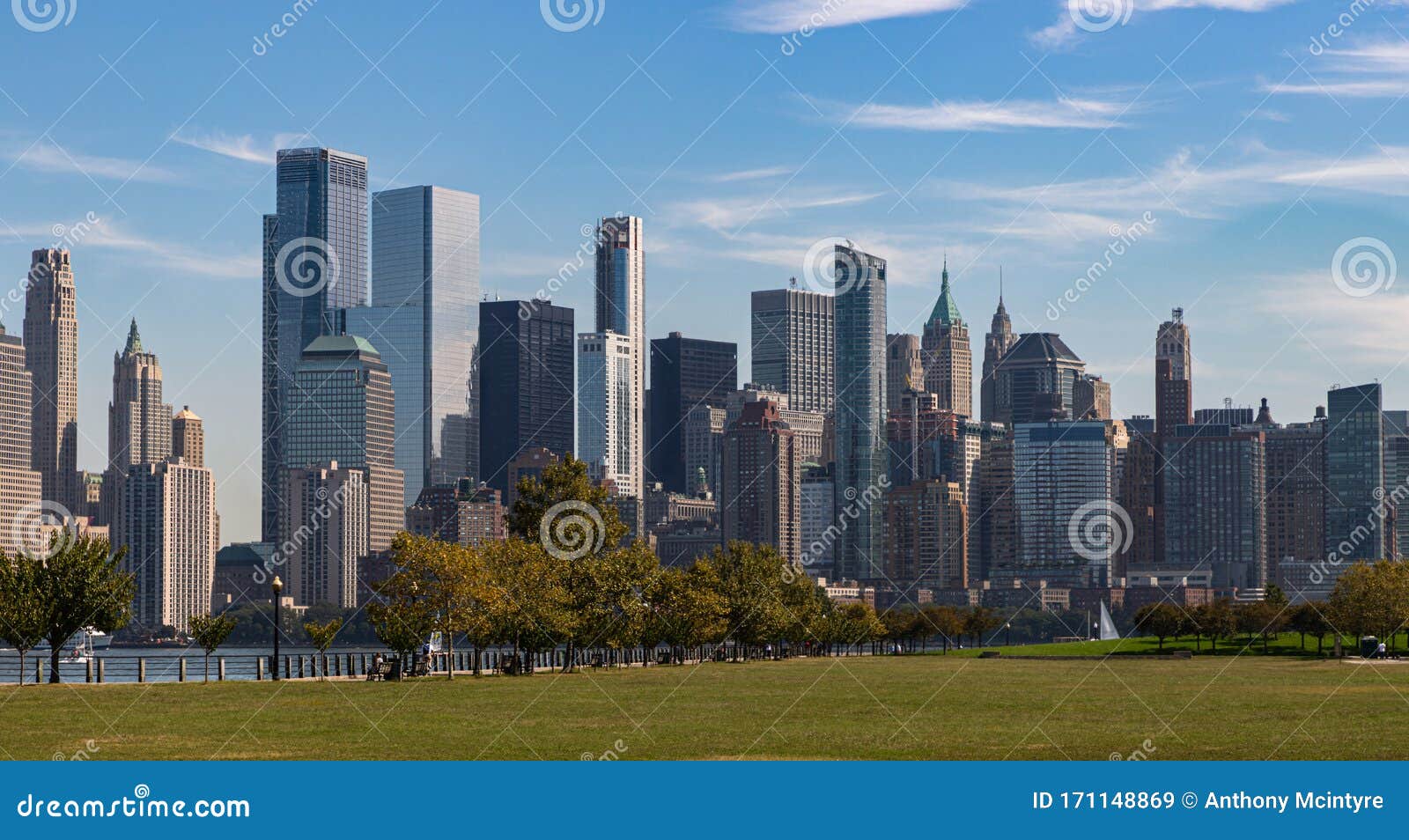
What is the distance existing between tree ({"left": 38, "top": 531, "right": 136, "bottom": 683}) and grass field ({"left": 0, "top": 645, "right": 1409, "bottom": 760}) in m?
7.07

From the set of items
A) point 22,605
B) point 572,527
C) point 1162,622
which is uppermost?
point 572,527

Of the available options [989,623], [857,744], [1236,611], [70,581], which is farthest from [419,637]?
[989,623]

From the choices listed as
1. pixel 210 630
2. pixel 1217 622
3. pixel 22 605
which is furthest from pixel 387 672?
pixel 1217 622

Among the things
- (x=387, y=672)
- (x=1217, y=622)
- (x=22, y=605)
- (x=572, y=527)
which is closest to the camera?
(x=22, y=605)

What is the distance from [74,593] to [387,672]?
12.2 meters

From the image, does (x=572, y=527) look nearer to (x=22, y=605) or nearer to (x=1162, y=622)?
(x=22, y=605)

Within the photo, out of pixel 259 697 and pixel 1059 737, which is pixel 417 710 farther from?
pixel 1059 737

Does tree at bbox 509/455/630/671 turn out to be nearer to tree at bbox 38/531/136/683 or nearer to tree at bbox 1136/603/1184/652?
tree at bbox 38/531/136/683

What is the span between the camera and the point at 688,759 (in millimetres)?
29703

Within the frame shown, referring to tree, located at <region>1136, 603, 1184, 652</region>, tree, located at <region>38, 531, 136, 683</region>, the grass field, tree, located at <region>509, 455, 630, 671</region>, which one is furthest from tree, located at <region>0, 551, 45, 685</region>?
tree, located at <region>1136, 603, 1184, 652</region>

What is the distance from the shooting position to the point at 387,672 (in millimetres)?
66562

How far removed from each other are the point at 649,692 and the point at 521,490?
32376mm

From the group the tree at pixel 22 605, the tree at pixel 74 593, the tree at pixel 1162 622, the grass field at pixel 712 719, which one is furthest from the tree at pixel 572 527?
the tree at pixel 1162 622

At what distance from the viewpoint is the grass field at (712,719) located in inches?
1267
